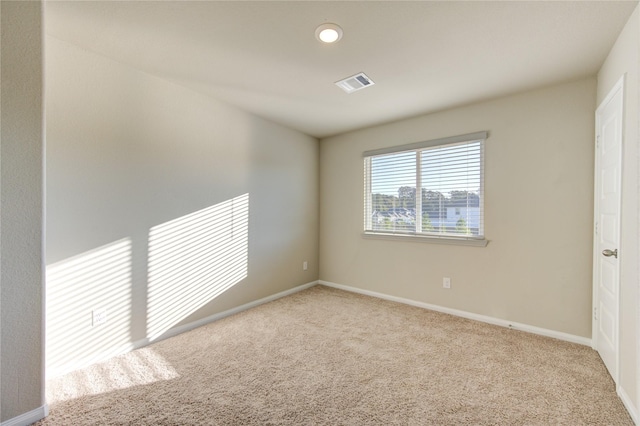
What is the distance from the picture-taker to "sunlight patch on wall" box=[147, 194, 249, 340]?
2.56 meters

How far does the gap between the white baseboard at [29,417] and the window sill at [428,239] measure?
132 inches

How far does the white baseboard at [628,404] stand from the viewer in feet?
5.17

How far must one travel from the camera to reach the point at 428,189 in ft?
11.4

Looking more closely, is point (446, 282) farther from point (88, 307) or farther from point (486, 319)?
point (88, 307)

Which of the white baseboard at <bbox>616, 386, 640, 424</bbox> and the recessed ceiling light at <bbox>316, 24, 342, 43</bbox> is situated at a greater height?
the recessed ceiling light at <bbox>316, 24, 342, 43</bbox>

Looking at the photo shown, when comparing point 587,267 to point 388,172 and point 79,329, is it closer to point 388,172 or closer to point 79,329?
point 388,172

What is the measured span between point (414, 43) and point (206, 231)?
2.52 m

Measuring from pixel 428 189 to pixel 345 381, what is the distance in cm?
241

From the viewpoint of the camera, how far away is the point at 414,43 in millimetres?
1987

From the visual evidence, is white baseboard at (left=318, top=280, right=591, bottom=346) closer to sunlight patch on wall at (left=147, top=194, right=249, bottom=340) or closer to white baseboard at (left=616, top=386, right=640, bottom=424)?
white baseboard at (left=616, top=386, right=640, bottom=424)

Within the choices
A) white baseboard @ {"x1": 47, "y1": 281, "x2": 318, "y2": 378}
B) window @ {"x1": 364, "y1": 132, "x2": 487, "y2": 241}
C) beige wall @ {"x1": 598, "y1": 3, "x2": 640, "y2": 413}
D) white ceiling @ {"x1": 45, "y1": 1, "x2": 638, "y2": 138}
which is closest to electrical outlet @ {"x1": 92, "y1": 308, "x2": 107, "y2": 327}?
white baseboard @ {"x1": 47, "y1": 281, "x2": 318, "y2": 378}

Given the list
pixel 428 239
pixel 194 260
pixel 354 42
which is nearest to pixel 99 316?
pixel 194 260

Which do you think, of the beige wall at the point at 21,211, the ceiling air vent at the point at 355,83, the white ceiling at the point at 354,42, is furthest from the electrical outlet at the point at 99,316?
the ceiling air vent at the point at 355,83

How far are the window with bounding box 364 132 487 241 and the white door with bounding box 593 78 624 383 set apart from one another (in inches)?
35.7
